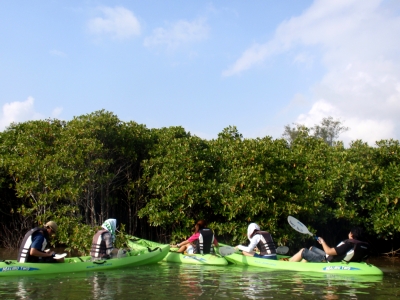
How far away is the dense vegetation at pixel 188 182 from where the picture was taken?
52.4 ft

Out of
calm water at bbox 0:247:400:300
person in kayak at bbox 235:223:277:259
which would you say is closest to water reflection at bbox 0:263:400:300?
calm water at bbox 0:247:400:300

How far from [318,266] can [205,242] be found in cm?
355

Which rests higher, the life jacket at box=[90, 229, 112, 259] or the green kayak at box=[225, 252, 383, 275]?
the life jacket at box=[90, 229, 112, 259]

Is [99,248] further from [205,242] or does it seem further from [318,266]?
[318,266]

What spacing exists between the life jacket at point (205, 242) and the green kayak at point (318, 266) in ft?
3.89

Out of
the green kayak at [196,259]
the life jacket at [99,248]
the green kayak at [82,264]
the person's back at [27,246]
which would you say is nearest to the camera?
the green kayak at [82,264]

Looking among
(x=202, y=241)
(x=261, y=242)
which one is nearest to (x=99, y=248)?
(x=202, y=241)

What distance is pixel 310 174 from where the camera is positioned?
55.9 ft

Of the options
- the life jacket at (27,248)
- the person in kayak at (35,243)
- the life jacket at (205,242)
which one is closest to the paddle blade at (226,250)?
the life jacket at (205,242)

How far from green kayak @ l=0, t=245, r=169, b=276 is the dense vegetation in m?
2.09

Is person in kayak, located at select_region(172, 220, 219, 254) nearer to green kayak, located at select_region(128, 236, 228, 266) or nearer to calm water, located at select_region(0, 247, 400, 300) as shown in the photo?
green kayak, located at select_region(128, 236, 228, 266)

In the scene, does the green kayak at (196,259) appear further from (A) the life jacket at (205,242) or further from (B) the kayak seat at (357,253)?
(B) the kayak seat at (357,253)

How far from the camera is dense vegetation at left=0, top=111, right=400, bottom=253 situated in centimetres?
1598

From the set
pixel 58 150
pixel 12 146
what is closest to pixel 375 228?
pixel 58 150
